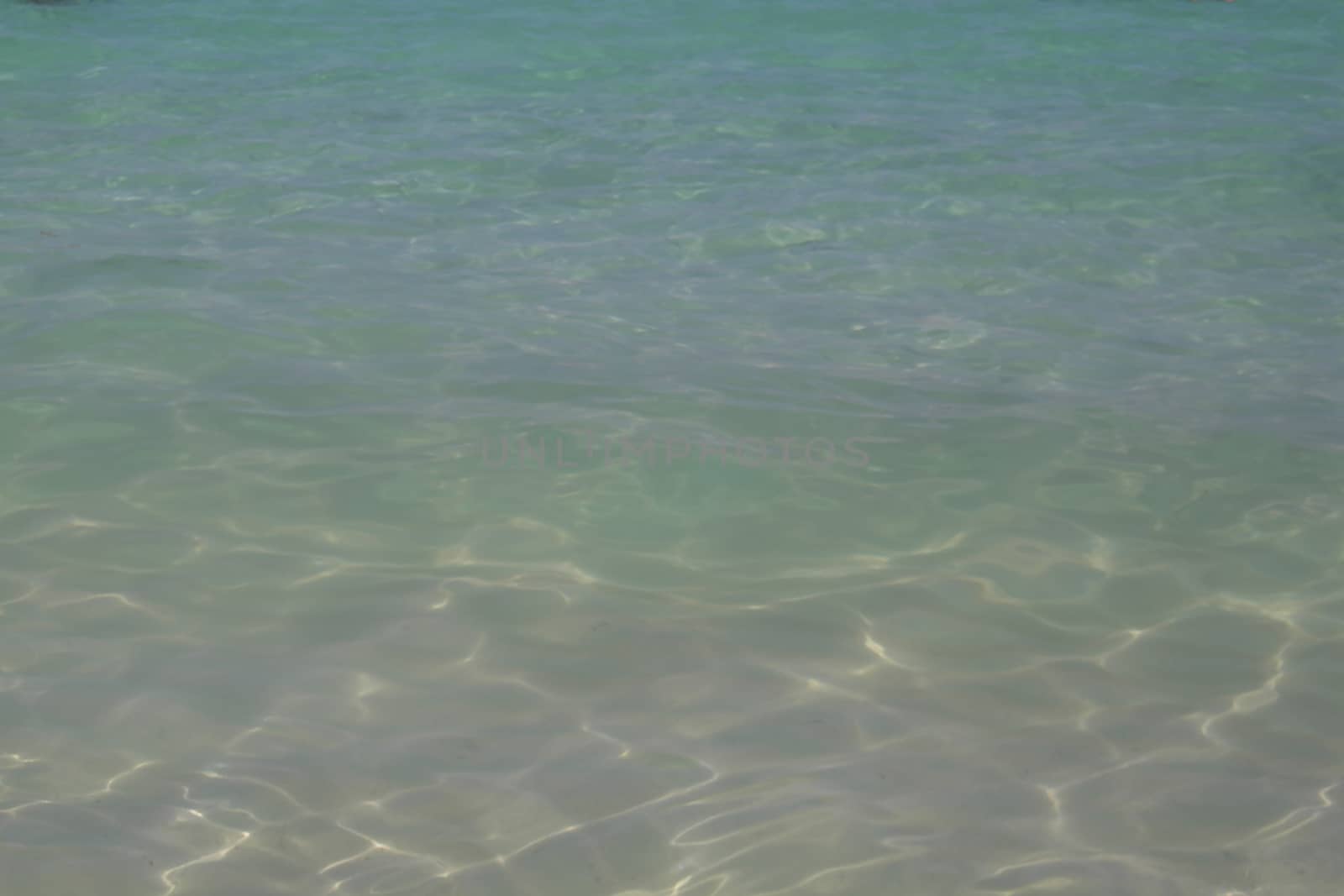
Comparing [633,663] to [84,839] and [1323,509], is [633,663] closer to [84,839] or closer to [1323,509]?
[84,839]

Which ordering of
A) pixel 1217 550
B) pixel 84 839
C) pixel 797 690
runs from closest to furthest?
pixel 84 839 → pixel 797 690 → pixel 1217 550

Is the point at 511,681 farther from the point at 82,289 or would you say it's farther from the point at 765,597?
the point at 82,289

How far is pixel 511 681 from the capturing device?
4.20m

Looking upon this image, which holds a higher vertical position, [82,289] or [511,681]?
[82,289]

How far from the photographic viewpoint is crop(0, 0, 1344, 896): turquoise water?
11.8ft

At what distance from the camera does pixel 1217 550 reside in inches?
193

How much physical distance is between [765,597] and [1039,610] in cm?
86

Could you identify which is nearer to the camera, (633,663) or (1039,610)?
(633,663)

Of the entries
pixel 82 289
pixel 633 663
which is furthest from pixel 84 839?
pixel 82 289

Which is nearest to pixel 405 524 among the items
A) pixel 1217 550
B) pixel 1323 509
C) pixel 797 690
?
pixel 797 690

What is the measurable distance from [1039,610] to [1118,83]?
25.9ft

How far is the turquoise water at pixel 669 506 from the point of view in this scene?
142 inches

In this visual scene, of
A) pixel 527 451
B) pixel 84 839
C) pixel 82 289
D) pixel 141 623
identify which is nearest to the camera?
pixel 84 839

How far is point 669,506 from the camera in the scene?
5160 millimetres
